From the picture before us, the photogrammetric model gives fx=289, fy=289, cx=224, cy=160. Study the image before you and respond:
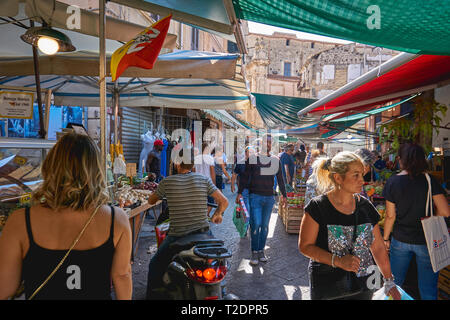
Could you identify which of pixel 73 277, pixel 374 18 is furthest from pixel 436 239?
pixel 73 277

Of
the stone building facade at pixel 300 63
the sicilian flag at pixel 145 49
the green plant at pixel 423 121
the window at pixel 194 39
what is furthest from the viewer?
the stone building facade at pixel 300 63

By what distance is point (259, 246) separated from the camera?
519 cm

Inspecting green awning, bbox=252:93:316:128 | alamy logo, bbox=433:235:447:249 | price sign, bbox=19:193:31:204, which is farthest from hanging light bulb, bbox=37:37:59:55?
green awning, bbox=252:93:316:128

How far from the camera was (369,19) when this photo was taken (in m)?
2.28

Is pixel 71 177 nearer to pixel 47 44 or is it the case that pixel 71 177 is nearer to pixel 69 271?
pixel 69 271

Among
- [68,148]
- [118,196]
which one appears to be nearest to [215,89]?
[118,196]

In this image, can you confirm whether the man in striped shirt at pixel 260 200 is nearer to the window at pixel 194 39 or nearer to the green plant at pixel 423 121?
the green plant at pixel 423 121

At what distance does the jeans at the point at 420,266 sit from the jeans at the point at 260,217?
7.50 ft

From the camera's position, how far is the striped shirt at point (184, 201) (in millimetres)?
3332

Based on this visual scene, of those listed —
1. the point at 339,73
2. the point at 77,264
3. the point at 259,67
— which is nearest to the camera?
the point at 77,264

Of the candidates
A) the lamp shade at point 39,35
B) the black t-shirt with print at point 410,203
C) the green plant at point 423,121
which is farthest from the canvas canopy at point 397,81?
the lamp shade at point 39,35

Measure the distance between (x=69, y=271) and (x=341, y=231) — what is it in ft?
6.06
